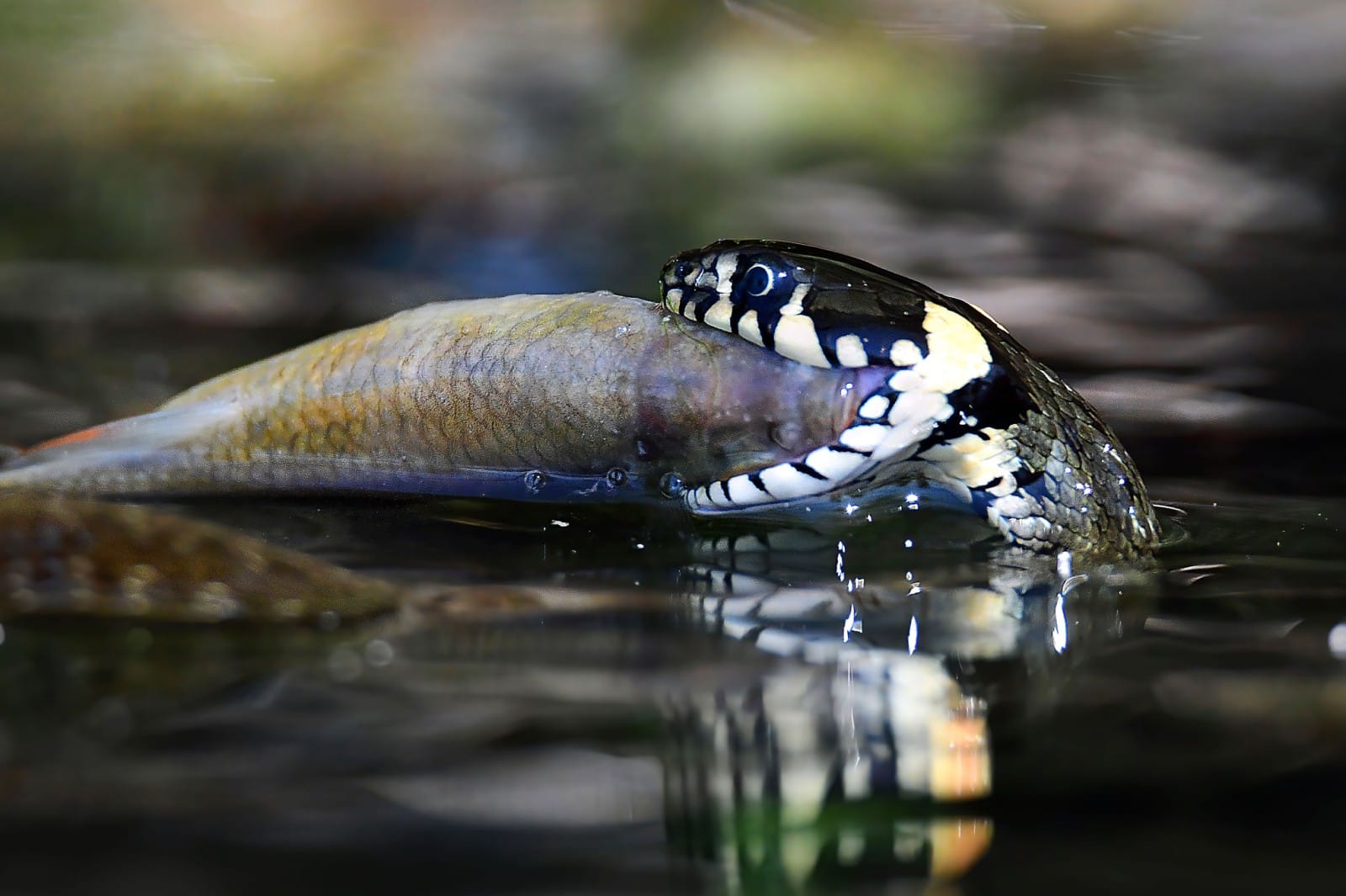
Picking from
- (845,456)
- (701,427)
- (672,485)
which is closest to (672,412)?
(701,427)

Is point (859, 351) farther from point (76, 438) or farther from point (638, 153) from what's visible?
point (638, 153)

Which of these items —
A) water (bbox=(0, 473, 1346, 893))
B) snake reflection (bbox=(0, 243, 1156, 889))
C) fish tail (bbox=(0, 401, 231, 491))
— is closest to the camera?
water (bbox=(0, 473, 1346, 893))

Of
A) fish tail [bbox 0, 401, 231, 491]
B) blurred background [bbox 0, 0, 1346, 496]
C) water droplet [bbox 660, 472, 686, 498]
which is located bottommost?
water droplet [bbox 660, 472, 686, 498]

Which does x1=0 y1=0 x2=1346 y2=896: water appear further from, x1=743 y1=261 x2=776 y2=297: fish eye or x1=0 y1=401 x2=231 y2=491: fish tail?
x1=743 y1=261 x2=776 y2=297: fish eye

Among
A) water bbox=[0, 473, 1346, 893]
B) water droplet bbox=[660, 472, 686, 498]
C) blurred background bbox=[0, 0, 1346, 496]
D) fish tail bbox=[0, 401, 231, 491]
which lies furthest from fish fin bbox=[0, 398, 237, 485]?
blurred background bbox=[0, 0, 1346, 496]

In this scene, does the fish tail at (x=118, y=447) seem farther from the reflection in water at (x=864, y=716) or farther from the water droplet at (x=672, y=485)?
the reflection in water at (x=864, y=716)

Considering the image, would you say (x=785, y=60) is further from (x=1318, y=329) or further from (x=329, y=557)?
(x=329, y=557)

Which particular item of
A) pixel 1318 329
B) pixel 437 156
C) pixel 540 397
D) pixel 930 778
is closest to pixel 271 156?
pixel 437 156
